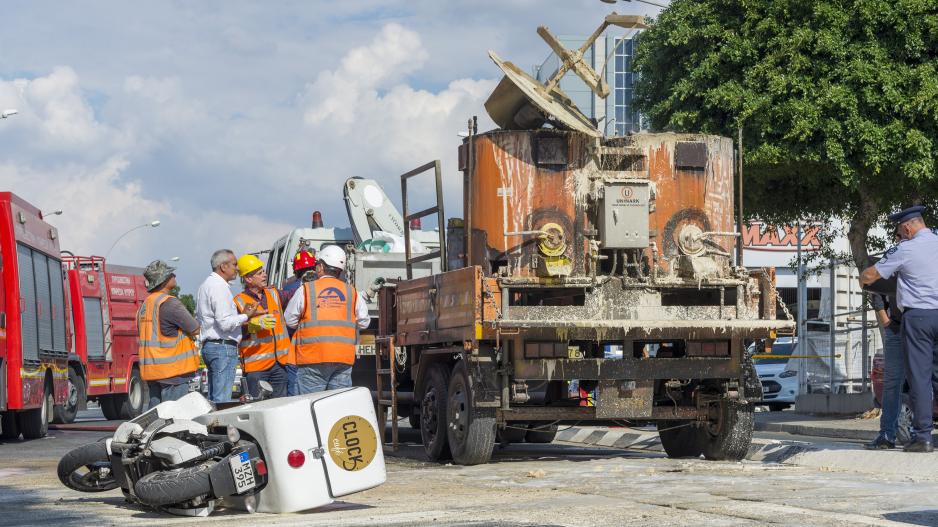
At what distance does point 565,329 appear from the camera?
1087 centimetres

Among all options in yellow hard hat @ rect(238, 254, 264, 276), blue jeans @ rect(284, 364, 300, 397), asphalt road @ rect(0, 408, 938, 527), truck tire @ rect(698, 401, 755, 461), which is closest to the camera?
asphalt road @ rect(0, 408, 938, 527)

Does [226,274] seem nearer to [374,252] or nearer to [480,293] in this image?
[480,293]

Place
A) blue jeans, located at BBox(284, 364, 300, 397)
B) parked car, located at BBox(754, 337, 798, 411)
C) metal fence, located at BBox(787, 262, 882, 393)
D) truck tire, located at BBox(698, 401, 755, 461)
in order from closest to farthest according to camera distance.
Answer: truck tire, located at BBox(698, 401, 755, 461), blue jeans, located at BBox(284, 364, 300, 397), metal fence, located at BBox(787, 262, 882, 393), parked car, located at BBox(754, 337, 798, 411)

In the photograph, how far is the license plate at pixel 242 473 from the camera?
783 centimetres

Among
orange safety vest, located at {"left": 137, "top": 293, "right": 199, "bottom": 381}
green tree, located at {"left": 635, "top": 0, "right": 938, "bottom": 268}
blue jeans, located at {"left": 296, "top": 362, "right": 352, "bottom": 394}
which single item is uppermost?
green tree, located at {"left": 635, "top": 0, "right": 938, "bottom": 268}

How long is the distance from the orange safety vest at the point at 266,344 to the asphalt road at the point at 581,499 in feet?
4.38

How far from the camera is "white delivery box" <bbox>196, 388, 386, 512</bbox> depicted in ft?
26.0

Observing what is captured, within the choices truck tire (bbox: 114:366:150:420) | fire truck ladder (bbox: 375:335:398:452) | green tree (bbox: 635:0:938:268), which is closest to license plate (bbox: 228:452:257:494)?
fire truck ladder (bbox: 375:335:398:452)

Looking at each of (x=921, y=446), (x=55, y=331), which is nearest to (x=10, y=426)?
(x=55, y=331)

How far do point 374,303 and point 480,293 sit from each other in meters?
6.25

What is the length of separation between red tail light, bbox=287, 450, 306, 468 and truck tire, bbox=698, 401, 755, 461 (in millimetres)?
4515

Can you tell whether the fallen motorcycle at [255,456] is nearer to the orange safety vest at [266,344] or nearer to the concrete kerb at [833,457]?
the orange safety vest at [266,344]

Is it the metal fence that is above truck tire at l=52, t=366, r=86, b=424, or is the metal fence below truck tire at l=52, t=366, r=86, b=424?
above

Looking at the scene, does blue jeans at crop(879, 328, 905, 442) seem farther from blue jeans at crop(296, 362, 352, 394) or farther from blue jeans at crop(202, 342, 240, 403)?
blue jeans at crop(202, 342, 240, 403)
